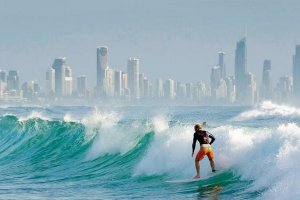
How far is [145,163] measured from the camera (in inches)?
1022

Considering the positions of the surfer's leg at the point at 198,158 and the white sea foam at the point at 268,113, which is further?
the white sea foam at the point at 268,113

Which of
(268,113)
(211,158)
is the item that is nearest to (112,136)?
(211,158)

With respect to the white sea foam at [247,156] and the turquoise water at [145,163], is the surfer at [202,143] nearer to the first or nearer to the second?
the turquoise water at [145,163]

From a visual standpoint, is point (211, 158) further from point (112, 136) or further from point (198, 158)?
point (112, 136)

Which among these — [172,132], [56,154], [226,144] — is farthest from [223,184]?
[56,154]

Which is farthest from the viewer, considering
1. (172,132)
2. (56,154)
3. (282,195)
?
(56,154)

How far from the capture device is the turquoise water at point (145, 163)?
19.0 metres

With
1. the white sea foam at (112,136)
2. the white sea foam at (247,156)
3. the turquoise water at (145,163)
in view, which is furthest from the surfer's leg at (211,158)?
the white sea foam at (112,136)

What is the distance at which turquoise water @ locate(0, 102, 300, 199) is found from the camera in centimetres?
1900

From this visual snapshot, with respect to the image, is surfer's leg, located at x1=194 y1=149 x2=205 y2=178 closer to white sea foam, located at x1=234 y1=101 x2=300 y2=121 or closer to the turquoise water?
the turquoise water

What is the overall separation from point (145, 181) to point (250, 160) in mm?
3791

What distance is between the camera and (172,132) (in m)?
27.8

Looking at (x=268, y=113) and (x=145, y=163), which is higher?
(x=145, y=163)

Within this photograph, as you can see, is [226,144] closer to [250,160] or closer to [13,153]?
[250,160]
